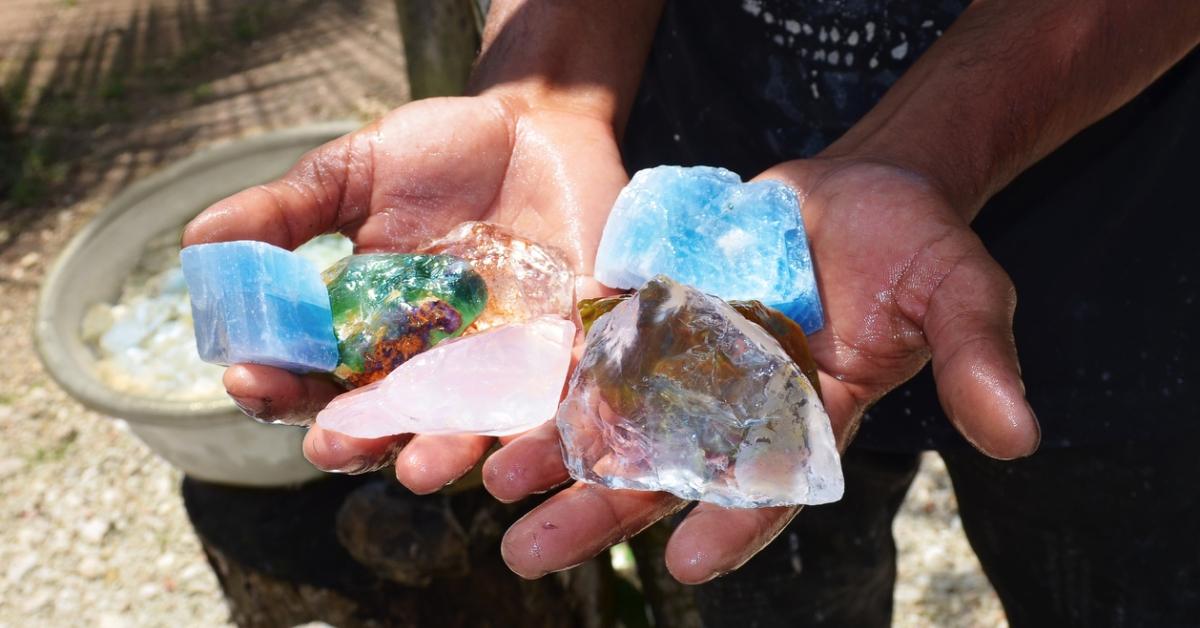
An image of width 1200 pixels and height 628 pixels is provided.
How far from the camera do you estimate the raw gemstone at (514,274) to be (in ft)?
5.93

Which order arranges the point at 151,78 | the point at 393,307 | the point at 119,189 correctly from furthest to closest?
the point at 151,78 → the point at 119,189 → the point at 393,307

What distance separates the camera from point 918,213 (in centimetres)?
146

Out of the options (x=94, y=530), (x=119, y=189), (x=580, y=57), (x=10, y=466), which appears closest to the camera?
(x=580, y=57)

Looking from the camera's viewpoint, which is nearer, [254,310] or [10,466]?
[254,310]

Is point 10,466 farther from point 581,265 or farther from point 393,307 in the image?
point 581,265

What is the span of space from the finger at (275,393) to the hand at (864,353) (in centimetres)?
36

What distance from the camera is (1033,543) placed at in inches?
75.0

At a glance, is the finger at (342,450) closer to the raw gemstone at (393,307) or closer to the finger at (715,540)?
the raw gemstone at (393,307)

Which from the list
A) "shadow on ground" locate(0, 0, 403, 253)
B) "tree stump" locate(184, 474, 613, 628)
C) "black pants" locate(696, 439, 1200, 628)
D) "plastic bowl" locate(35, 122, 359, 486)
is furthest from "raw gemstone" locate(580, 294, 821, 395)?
"shadow on ground" locate(0, 0, 403, 253)

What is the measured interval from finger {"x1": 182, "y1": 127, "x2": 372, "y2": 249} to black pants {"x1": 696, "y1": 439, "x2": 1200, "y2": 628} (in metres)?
1.02

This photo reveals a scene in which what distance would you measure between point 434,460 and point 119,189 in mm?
4061

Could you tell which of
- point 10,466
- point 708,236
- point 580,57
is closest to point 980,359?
point 708,236

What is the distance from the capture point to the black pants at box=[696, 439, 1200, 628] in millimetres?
1799

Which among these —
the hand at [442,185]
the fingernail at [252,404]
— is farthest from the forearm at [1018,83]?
the fingernail at [252,404]
